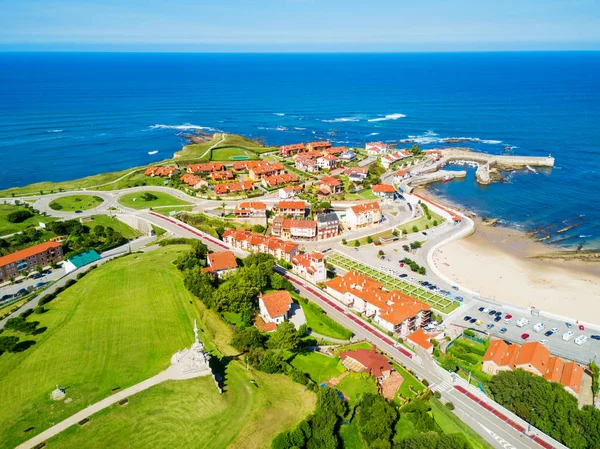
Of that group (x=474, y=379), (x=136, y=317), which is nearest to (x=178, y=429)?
(x=136, y=317)

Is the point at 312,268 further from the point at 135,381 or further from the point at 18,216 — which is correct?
the point at 18,216

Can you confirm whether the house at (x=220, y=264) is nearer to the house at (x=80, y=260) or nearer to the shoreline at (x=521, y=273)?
the house at (x=80, y=260)

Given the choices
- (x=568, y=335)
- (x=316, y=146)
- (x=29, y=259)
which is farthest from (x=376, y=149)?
(x=29, y=259)

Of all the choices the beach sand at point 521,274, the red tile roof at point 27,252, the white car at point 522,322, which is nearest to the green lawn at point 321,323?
the white car at point 522,322

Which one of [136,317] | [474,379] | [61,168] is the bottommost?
[61,168]

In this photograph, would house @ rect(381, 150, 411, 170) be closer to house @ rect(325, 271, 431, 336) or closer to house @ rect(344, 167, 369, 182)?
house @ rect(344, 167, 369, 182)

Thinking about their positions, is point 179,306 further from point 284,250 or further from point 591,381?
point 591,381
